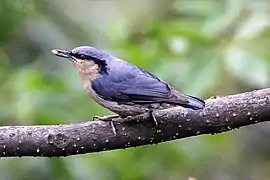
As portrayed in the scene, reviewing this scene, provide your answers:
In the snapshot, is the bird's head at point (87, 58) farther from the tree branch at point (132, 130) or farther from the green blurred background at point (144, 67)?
the green blurred background at point (144, 67)

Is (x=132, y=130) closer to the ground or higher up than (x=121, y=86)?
closer to the ground

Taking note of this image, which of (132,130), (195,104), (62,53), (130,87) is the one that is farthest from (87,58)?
(195,104)

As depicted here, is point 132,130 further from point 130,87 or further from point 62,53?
point 62,53

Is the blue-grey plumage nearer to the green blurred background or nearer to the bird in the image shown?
the bird

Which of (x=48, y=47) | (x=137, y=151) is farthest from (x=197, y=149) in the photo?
(x=48, y=47)

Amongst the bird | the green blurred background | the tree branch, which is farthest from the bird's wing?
the green blurred background

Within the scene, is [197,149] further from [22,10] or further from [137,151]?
[22,10]

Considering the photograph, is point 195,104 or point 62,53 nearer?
point 195,104

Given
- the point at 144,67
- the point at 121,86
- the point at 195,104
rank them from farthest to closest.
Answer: the point at 144,67, the point at 121,86, the point at 195,104

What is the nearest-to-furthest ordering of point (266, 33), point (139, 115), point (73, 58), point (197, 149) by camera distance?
point (139, 115), point (73, 58), point (266, 33), point (197, 149)
